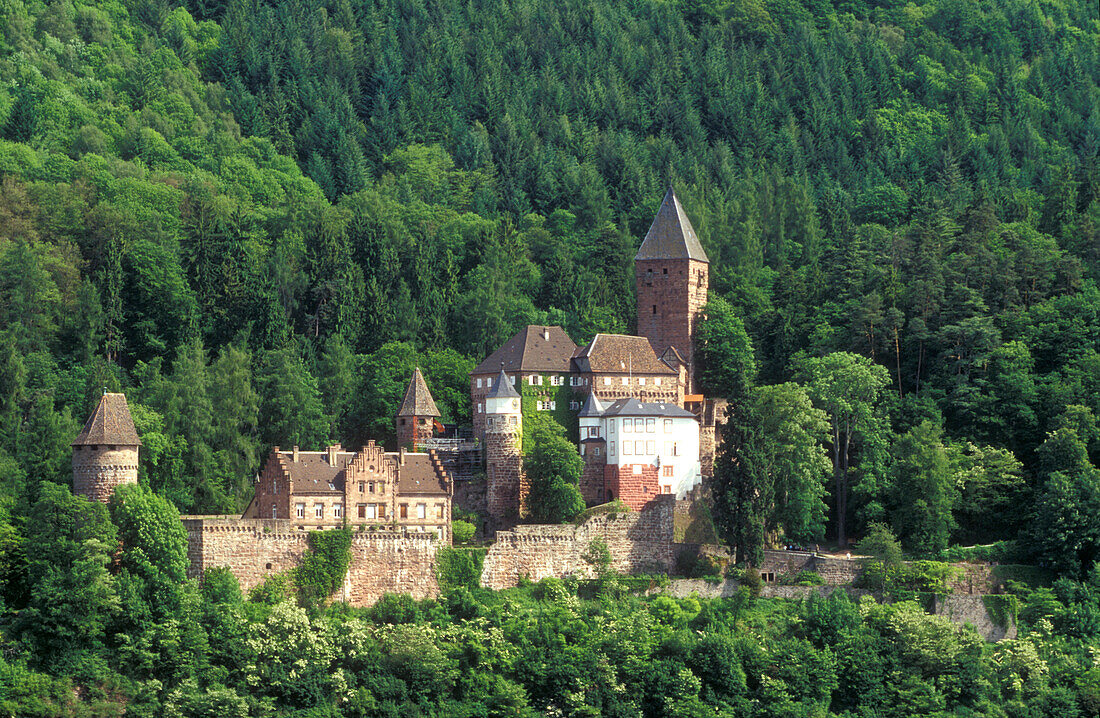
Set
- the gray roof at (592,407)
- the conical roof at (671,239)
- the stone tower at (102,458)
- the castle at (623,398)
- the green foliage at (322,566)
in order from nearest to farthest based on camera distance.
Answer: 1. the stone tower at (102,458)
2. the green foliage at (322,566)
3. the castle at (623,398)
4. the gray roof at (592,407)
5. the conical roof at (671,239)

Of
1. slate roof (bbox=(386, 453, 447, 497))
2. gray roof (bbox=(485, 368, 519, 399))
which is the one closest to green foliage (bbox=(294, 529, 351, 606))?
slate roof (bbox=(386, 453, 447, 497))

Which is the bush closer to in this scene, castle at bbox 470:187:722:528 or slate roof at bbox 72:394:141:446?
castle at bbox 470:187:722:528

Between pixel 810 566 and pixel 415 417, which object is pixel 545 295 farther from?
pixel 810 566

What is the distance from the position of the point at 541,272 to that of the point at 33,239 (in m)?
29.9

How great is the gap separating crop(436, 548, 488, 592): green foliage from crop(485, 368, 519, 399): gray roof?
9.06m

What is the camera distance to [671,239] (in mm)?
93875

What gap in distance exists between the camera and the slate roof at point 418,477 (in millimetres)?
77938

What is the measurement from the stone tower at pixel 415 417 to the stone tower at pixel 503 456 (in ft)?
11.2

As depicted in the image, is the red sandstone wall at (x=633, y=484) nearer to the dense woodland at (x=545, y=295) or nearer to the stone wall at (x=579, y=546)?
the stone wall at (x=579, y=546)

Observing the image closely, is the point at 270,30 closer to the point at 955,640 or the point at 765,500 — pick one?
the point at 765,500

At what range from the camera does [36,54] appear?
126000 millimetres

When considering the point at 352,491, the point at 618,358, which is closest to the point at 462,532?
the point at 352,491

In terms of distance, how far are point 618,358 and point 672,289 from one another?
25.8ft

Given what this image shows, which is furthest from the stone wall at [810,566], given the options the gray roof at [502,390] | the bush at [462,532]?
the gray roof at [502,390]
